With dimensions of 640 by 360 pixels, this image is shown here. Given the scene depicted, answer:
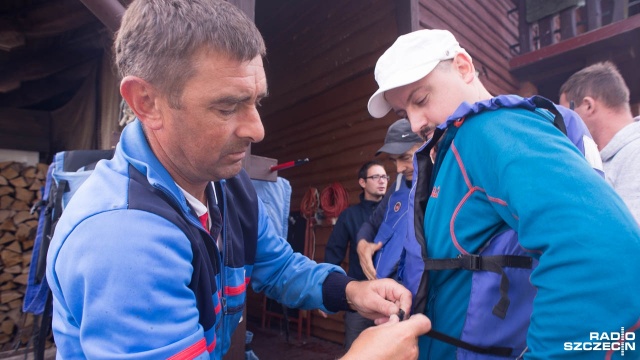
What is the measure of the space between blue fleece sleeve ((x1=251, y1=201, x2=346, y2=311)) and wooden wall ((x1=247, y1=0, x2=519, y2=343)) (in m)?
3.38

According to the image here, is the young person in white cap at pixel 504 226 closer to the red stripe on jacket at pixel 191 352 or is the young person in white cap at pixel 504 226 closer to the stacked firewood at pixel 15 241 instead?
the red stripe on jacket at pixel 191 352

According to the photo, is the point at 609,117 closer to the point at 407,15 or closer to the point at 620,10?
the point at 407,15

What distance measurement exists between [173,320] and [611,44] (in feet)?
24.0

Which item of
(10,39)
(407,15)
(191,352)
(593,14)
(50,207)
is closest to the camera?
(191,352)

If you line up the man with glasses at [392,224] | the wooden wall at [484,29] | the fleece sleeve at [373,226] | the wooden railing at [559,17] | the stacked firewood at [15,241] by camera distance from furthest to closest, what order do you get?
1. the wooden railing at [559,17]
2. the wooden wall at [484,29]
3. the stacked firewood at [15,241]
4. the fleece sleeve at [373,226]
5. the man with glasses at [392,224]

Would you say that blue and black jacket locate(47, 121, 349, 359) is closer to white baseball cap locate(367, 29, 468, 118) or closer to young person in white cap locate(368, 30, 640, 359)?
young person in white cap locate(368, 30, 640, 359)

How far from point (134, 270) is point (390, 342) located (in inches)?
29.5

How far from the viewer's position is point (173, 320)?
0.98m

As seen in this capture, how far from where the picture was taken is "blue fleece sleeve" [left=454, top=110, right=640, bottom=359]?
83 centimetres

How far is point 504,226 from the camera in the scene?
116cm

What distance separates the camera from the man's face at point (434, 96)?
57.3 inches

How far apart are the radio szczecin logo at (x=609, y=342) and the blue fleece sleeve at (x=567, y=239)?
0.01m

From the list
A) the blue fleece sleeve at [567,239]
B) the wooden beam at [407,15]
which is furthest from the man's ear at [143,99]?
the wooden beam at [407,15]

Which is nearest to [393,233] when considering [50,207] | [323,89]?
[50,207]
